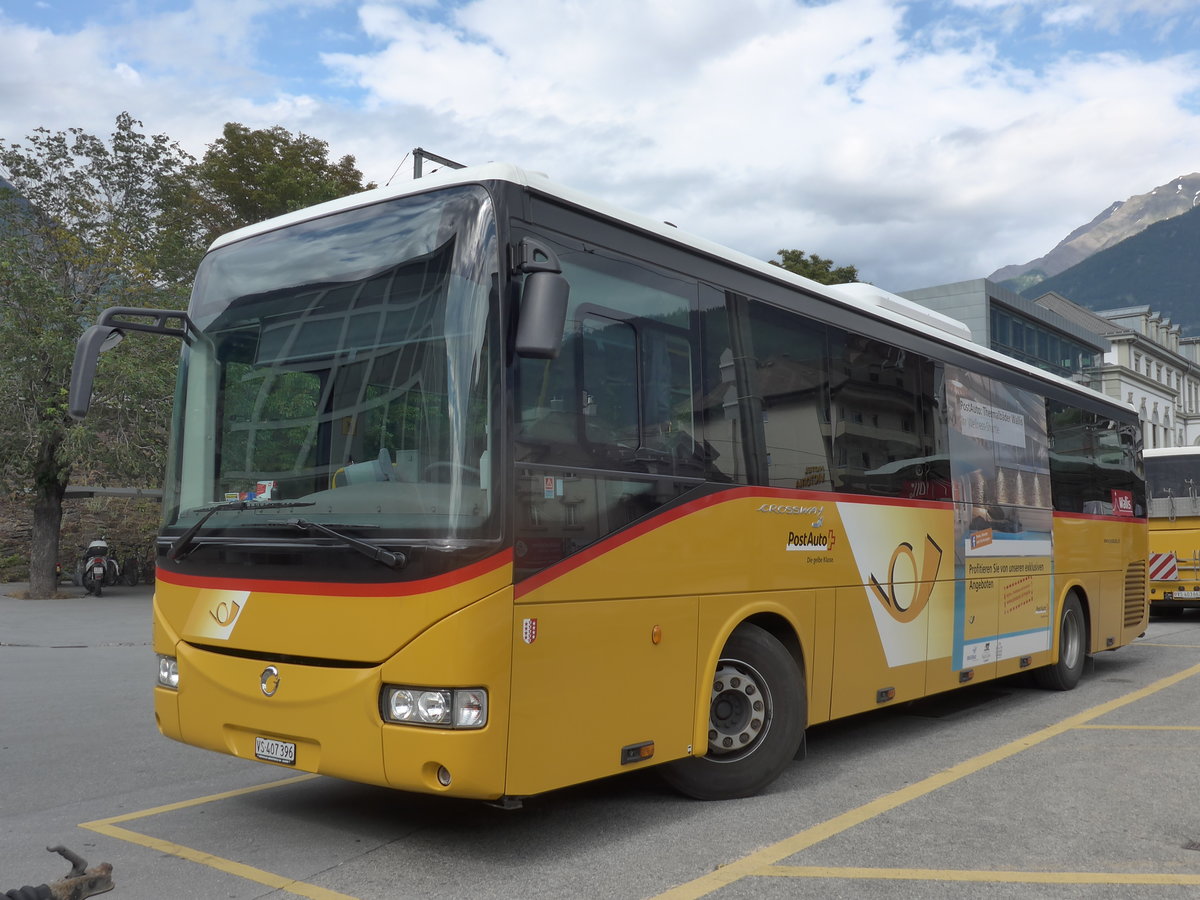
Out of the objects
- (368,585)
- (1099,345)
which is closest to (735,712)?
(368,585)

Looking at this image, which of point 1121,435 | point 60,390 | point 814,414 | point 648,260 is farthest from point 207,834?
point 60,390

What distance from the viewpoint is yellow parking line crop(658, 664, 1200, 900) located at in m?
4.67

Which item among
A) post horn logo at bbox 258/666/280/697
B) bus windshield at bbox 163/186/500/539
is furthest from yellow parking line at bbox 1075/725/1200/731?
post horn logo at bbox 258/666/280/697

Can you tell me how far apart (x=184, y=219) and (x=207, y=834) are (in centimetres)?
2367

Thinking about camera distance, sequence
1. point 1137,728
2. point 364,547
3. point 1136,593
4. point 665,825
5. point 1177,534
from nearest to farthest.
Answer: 1. point 364,547
2. point 665,825
3. point 1137,728
4. point 1136,593
5. point 1177,534

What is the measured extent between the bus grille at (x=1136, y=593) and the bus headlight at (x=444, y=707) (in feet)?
33.5

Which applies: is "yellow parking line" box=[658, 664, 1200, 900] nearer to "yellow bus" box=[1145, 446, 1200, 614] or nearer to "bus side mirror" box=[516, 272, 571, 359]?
"bus side mirror" box=[516, 272, 571, 359]

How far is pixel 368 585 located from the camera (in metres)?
4.76

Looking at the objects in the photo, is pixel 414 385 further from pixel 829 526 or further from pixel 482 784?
pixel 829 526

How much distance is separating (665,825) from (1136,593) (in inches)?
367

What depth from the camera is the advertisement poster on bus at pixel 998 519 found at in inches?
346

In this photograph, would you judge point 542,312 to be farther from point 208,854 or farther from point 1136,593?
point 1136,593

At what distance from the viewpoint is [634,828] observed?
18.3 ft

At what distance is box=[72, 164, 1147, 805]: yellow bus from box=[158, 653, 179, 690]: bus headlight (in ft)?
0.07
